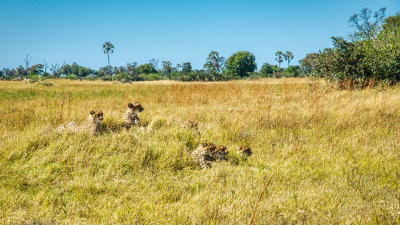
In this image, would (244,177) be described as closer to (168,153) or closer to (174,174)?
(174,174)

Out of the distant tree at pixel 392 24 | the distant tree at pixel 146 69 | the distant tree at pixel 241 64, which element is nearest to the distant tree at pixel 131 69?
the distant tree at pixel 146 69

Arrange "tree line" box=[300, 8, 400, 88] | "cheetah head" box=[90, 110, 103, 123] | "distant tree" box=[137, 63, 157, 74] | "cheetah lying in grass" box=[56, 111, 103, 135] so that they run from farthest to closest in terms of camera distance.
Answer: "distant tree" box=[137, 63, 157, 74]
"tree line" box=[300, 8, 400, 88]
"cheetah head" box=[90, 110, 103, 123]
"cheetah lying in grass" box=[56, 111, 103, 135]

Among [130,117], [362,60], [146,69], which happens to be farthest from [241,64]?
[130,117]

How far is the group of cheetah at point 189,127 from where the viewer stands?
328cm

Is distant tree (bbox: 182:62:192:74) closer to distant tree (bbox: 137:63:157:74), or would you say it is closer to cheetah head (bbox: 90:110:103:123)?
distant tree (bbox: 137:63:157:74)

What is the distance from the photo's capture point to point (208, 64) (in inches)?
3681

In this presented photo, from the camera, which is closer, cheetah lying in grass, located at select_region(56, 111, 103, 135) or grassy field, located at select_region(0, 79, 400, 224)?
grassy field, located at select_region(0, 79, 400, 224)

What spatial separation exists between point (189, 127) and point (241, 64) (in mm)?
87759

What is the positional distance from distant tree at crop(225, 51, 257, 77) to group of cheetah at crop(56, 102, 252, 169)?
86.3 m

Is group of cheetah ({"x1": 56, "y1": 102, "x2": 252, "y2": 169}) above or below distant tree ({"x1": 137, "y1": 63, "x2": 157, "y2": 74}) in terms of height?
below

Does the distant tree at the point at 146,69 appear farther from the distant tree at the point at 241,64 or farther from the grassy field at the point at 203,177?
the grassy field at the point at 203,177

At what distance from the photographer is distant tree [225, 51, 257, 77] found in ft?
291

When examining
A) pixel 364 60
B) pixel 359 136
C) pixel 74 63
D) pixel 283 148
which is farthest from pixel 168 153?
pixel 74 63

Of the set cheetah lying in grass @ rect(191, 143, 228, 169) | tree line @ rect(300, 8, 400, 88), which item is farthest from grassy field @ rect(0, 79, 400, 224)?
tree line @ rect(300, 8, 400, 88)
